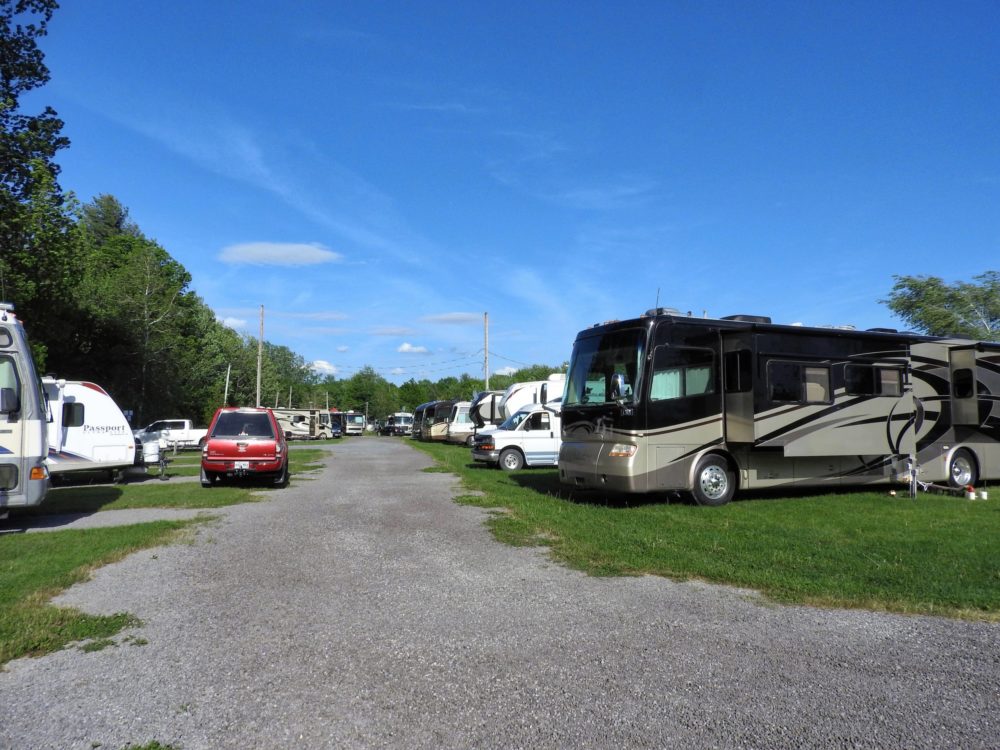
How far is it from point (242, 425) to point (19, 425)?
7.12 m

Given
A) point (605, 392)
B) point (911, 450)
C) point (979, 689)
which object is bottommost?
point (979, 689)

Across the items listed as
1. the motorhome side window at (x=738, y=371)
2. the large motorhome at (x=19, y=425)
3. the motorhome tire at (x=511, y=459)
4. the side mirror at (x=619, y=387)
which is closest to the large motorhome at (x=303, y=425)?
the motorhome tire at (x=511, y=459)

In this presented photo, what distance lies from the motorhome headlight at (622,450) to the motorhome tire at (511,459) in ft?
33.0

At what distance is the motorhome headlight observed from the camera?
12.3 meters

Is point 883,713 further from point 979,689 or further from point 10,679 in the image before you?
point 10,679

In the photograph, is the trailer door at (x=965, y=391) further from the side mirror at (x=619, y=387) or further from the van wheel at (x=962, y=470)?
the side mirror at (x=619, y=387)

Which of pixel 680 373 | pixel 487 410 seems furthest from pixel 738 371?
pixel 487 410

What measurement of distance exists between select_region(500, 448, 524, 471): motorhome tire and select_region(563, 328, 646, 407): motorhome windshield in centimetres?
866

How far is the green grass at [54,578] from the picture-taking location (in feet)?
17.5

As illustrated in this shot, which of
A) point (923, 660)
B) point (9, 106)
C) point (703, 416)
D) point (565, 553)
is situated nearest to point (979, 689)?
point (923, 660)

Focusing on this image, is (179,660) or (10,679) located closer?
(10,679)

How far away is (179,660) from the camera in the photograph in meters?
4.93

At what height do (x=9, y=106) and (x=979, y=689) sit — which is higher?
(x=9, y=106)

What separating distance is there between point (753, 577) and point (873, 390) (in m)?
8.42
